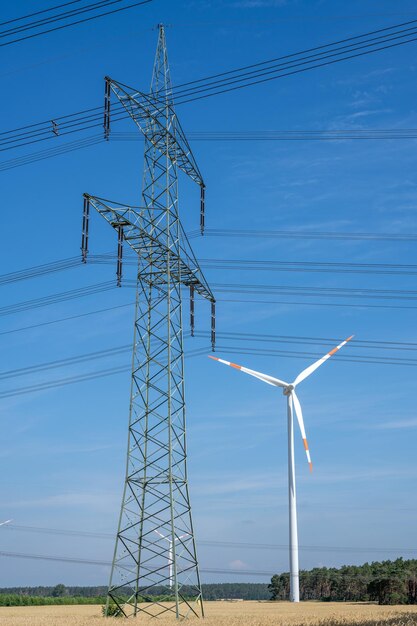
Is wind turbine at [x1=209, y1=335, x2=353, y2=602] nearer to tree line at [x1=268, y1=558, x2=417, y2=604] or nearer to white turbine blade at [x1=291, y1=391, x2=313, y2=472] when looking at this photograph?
white turbine blade at [x1=291, y1=391, x2=313, y2=472]

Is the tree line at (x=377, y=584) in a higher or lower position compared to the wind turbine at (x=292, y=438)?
lower

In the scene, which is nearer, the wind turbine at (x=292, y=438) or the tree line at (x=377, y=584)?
the wind turbine at (x=292, y=438)

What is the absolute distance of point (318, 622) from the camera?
5131 cm

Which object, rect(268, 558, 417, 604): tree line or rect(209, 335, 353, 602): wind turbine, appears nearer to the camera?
rect(209, 335, 353, 602): wind turbine

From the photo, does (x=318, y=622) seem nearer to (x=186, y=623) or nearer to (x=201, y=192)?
(x=186, y=623)

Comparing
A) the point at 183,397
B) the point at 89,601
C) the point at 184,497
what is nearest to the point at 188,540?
the point at 184,497

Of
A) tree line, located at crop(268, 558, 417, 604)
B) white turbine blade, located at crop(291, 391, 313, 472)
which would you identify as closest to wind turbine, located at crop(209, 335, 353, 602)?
white turbine blade, located at crop(291, 391, 313, 472)

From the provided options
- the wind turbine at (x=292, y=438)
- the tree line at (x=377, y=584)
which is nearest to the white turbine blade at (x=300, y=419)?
the wind turbine at (x=292, y=438)

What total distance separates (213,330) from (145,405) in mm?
11209

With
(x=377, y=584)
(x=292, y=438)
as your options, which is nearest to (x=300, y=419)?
(x=292, y=438)

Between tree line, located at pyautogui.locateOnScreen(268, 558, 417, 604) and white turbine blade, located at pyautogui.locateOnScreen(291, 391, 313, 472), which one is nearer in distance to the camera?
white turbine blade, located at pyautogui.locateOnScreen(291, 391, 313, 472)

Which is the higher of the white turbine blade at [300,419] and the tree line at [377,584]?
the white turbine blade at [300,419]

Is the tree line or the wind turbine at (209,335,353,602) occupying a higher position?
the wind turbine at (209,335,353,602)

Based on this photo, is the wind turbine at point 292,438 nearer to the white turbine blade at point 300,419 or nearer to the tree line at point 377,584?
the white turbine blade at point 300,419
